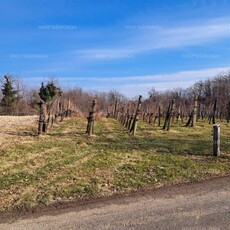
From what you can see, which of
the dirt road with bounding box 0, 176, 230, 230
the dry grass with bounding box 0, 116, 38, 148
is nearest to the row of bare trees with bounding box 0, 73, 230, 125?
the dry grass with bounding box 0, 116, 38, 148

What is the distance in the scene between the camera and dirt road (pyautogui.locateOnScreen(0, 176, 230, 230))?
4688mm

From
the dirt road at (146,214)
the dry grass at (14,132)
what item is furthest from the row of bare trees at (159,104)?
the dirt road at (146,214)

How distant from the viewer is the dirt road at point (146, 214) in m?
4.69

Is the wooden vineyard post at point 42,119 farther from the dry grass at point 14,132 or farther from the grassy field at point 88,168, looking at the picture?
A: the grassy field at point 88,168

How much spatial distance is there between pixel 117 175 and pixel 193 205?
97.4 inches

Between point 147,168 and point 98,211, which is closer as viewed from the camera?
point 98,211

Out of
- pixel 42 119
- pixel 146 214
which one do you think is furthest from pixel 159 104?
pixel 146 214

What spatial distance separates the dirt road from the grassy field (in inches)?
22.4

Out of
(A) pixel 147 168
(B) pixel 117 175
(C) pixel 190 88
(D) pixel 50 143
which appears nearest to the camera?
(B) pixel 117 175

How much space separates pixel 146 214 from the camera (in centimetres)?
514

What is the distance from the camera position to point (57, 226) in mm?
4695

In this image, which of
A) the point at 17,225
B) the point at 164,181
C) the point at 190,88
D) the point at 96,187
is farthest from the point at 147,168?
the point at 190,88

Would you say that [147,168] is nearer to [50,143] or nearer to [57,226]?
[57,226]

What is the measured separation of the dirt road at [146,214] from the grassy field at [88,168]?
0.57 meters
